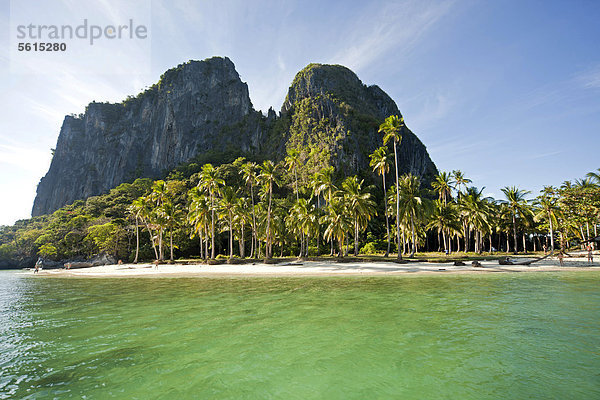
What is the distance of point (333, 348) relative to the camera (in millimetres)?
8008

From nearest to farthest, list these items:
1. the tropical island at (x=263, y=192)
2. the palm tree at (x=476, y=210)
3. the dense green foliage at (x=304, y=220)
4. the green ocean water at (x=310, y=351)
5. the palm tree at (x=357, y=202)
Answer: the green ocean water at (x=310, y=351) → the palm tree at (x=357, y=202) → the dense green foliage at (x=304, y=220) → the tropical island at (x=263, y=192) → the palm tree at (x=476, y=210)

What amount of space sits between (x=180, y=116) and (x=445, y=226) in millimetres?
131747

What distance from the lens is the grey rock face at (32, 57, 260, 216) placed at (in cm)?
14038

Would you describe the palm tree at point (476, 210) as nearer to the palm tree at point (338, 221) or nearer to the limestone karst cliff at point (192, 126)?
the palm tree at point (338, 221)

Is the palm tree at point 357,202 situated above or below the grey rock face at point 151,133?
below

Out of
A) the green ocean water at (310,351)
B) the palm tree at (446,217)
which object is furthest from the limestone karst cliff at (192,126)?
the green ocean water at (310,351)

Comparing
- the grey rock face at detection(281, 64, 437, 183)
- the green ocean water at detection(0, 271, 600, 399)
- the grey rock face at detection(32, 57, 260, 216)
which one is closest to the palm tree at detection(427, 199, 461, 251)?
the grey rock face at detection(281, 64, 437, 183)

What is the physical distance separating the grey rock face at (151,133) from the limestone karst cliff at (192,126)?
487 millimetres

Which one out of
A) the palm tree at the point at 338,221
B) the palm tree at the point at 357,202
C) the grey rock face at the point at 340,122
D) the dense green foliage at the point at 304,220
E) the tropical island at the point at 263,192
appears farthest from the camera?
the grey rock face at the point at 340,122

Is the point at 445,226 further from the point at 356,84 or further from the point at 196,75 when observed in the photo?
the point at 196,75

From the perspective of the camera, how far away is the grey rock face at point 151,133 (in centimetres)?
14038

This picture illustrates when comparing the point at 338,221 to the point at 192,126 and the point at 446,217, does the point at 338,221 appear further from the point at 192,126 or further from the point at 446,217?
the point at 192,126

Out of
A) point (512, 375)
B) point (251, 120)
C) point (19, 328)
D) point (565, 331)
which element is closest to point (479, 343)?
point (512, 375)

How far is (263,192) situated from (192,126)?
325ft
